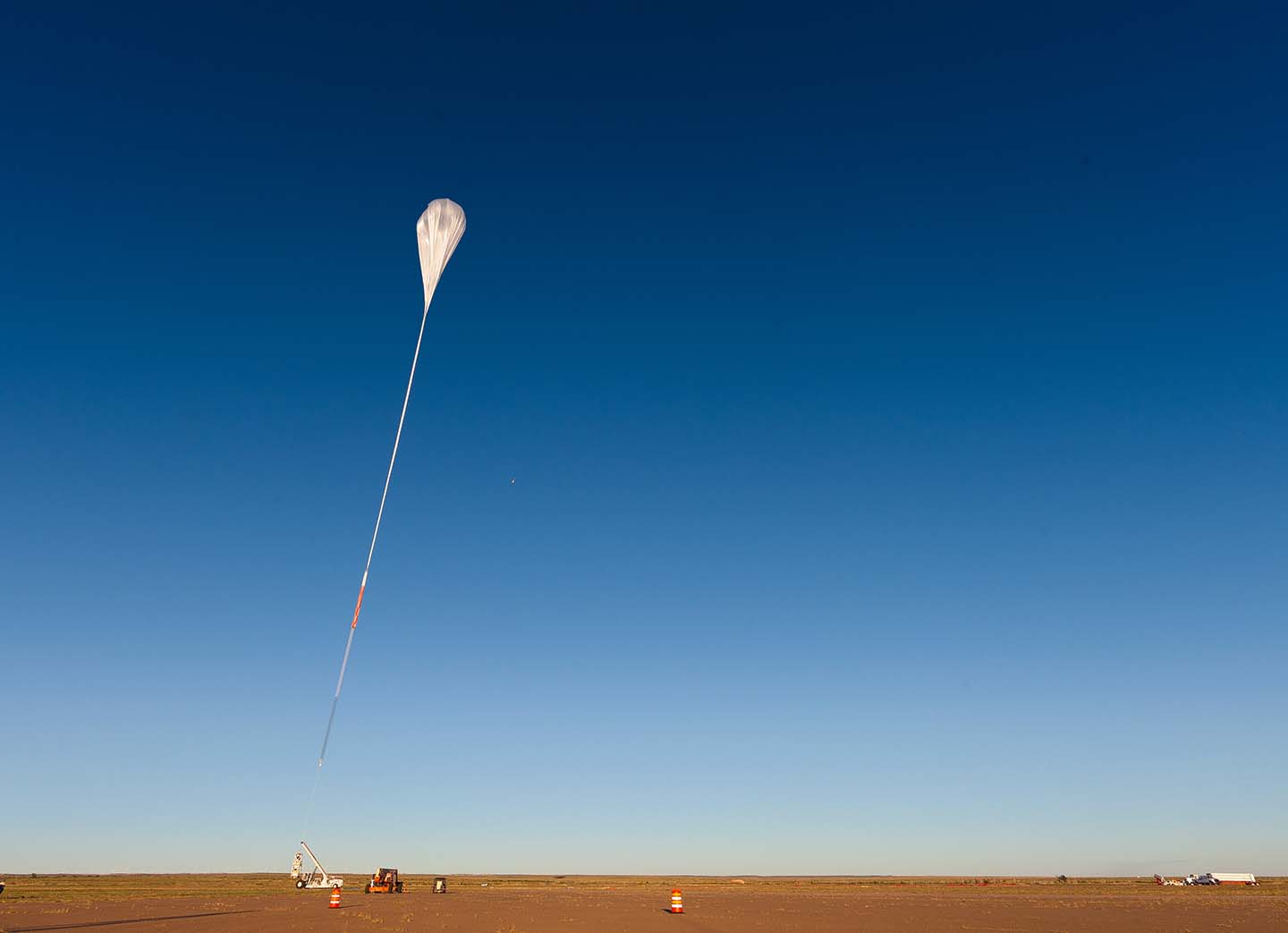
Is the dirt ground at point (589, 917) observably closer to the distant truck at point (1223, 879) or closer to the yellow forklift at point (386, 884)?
the yellow forklift at point (386, 884)

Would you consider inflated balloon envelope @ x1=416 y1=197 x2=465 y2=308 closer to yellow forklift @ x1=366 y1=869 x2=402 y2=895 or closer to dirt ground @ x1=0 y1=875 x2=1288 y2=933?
dirt ground @ x1=0 y1=875 x2=1288 y2=933

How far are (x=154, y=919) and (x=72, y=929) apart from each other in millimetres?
5411

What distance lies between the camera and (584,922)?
3572 centimetres

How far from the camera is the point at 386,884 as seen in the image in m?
64.8

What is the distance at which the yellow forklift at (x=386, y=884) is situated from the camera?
6469 centimetres

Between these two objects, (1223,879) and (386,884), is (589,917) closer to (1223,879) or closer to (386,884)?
(386,884)

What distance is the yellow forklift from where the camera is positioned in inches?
2547

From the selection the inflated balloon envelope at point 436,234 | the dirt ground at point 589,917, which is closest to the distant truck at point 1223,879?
the dirt ground at point 589,917

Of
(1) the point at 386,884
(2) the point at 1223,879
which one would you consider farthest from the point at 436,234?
(2) the point at 1223,879

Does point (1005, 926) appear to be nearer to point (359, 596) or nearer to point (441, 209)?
→ point (359, 596)

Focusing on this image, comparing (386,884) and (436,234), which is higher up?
(436,234)

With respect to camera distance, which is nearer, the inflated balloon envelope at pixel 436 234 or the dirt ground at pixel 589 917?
the inflated balloon envelope at pixel 436 234

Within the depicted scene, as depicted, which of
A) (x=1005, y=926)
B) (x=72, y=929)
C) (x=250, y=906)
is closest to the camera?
(x=72, y=929)

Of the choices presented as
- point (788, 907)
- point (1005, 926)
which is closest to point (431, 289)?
point (1005, 926)
